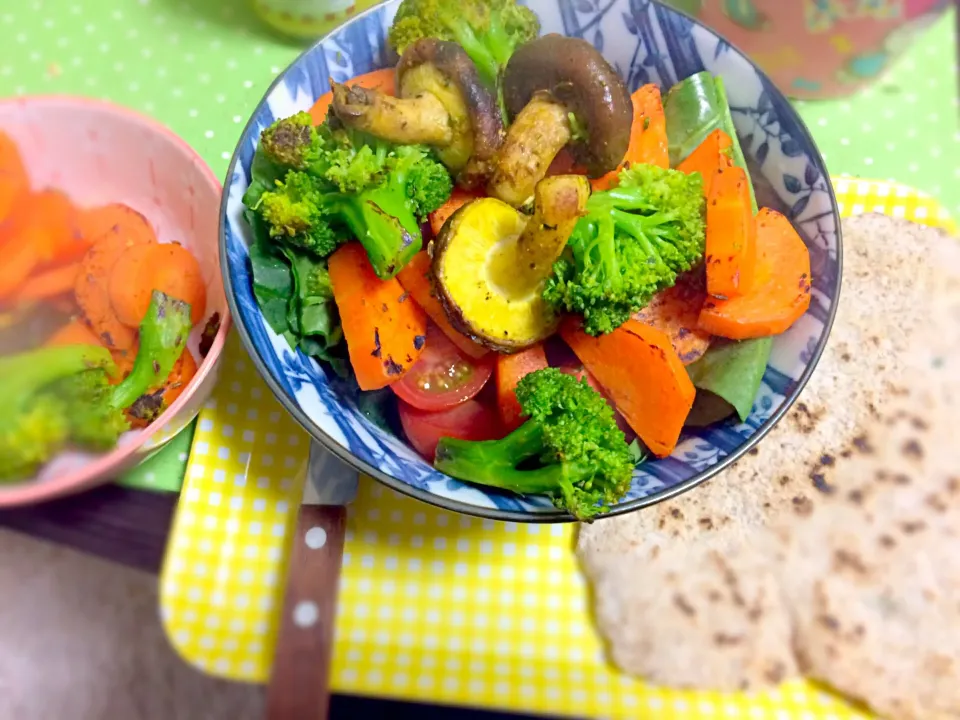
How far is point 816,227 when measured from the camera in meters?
1.02

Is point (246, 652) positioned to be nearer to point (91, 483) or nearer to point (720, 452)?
point (91, 483)

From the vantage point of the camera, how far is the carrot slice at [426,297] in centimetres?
96

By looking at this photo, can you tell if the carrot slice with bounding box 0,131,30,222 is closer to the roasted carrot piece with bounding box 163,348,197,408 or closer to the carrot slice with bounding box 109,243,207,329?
the carrot slice with bounding box 109,243,207,329

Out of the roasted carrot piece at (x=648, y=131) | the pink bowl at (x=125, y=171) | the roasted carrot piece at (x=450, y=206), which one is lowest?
A: the pink bowl at (x=125, y=171)

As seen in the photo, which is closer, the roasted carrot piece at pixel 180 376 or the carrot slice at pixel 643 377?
the carrot slice at pixel 643 377

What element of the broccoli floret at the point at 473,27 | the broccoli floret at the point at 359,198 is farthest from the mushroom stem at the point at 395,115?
the broccoli floret at the point at 473,27

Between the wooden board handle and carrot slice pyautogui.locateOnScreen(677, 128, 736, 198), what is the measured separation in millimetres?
764

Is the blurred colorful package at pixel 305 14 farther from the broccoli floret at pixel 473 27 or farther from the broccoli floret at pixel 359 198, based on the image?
the broccoli floret at pixel 359 198

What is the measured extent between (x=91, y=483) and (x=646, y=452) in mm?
817

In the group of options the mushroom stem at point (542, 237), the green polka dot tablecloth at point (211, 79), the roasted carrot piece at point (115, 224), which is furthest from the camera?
the green polka dot tablecloth at point (211, 79)

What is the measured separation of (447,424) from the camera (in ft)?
3.24

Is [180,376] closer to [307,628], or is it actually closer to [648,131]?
[307,628]

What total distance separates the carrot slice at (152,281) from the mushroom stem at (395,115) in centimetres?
48

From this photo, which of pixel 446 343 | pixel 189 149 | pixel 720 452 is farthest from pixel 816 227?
pixel 189 149
